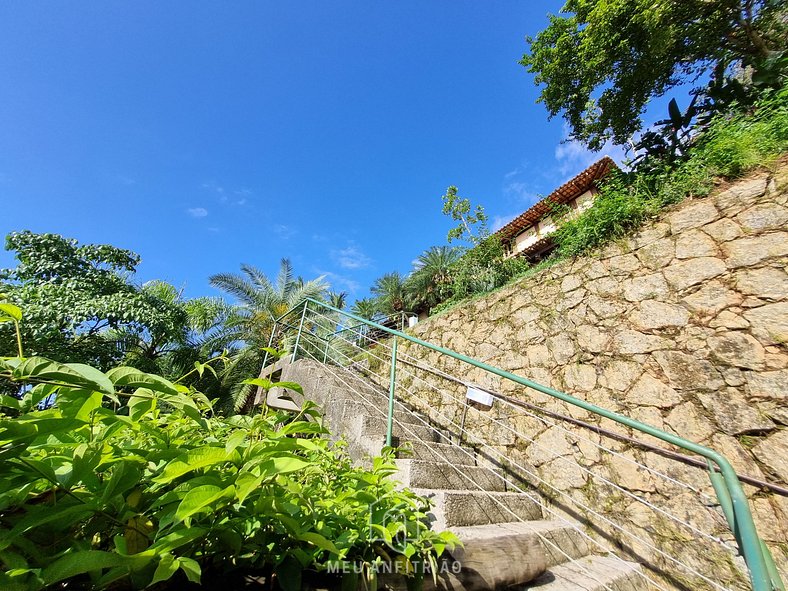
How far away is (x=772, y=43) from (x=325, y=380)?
7434 mm

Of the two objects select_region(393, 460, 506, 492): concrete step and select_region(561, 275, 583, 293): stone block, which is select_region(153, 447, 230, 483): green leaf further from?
select_region(561, 275, 583, 293): stone block

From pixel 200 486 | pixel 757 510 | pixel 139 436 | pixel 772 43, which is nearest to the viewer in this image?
pixel 200 486

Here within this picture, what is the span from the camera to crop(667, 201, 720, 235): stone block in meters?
2.73

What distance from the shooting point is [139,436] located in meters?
0.92

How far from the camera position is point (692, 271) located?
8.71 feet

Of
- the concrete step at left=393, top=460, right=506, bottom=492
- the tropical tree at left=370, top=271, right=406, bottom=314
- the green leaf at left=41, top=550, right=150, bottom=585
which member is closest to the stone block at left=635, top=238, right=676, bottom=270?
the concrete step at left=393, top=460, right=506, bottom=492

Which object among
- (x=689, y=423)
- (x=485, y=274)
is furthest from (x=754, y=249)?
(x=485, y=274)

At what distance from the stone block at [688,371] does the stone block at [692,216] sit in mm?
1124

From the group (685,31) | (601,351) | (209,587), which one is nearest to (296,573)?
(209,587)

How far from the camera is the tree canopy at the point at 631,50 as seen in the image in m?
4.77

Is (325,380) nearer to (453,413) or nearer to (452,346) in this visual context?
(453,413)

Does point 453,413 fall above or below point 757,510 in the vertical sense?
above

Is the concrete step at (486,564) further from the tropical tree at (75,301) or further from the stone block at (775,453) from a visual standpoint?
the tropical tree at (75,301)

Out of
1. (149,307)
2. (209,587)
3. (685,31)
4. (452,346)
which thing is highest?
(685,31)
